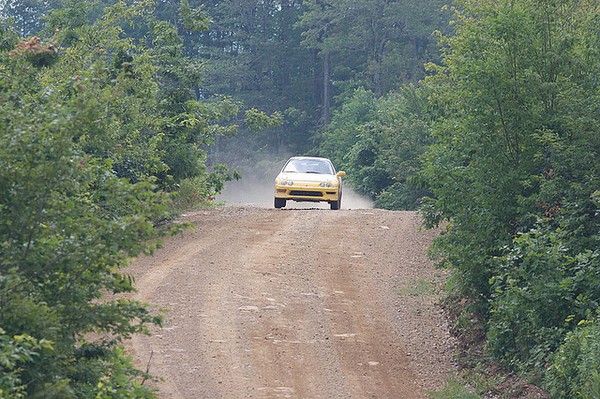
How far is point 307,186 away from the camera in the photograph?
83.5 feet

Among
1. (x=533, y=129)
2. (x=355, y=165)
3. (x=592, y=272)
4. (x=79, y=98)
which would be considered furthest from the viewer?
(x=355, y=165)

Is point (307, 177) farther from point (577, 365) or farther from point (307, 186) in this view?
point (577, 365)

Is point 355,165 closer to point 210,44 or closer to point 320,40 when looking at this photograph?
point 320,40

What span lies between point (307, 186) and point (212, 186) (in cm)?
437

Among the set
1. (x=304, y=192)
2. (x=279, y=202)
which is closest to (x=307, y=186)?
(x=304, y=192)

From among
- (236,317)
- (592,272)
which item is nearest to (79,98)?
(592,272)

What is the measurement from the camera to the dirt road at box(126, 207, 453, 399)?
11938mm

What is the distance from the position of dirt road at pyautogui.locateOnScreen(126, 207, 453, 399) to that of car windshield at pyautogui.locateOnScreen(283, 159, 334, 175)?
178 inches

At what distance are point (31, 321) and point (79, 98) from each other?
1.71m

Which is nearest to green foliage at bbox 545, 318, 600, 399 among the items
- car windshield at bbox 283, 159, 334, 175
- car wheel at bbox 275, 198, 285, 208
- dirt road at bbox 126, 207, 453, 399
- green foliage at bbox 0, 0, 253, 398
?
dirt road at bbox 126, 207, 453, 399

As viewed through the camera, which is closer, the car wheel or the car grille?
the car grille

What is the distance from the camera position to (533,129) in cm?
1359

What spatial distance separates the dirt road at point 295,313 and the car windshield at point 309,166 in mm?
4510

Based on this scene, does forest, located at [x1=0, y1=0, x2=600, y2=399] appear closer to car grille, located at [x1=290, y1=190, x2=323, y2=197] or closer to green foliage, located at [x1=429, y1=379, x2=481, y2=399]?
green foliage, located at [x1=429, y1=379, x2=481, y2=399]
